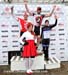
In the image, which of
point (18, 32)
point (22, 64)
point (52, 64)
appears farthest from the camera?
point (18, 32)

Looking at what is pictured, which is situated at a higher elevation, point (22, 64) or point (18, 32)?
point (18, 32)

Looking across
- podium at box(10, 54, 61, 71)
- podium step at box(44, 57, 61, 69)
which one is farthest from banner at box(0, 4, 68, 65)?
podium at box(10, 54, 61, 71)

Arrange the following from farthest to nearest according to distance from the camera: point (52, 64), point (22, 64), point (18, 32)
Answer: point (18, 32) < point (52, 64) < point (22, 64)

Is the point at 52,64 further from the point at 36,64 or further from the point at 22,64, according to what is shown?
the point at 22,64

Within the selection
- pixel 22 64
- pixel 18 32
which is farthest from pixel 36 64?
pixel 18 32

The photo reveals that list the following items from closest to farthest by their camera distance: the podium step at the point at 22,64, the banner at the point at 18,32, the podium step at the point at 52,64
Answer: the podium step at the point at 22,64 → the podium step at the point at 52,64 → the banner at the point at 18,32

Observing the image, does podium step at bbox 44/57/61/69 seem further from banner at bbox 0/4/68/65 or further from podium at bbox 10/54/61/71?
banner at bbox 0/4/68/65

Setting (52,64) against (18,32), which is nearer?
(52,64)

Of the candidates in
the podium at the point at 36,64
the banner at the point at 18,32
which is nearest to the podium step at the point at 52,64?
the podium at the point at 36,64

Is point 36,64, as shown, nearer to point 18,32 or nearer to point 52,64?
point 52,64

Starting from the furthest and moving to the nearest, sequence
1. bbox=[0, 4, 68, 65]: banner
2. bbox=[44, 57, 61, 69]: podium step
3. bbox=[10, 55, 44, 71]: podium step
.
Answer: bbox=[0, 4, 68, 65]: banner
bbox=[44, 57, 61, 69]: podium step
bbox=[10, 55, 44, 71]: podium step

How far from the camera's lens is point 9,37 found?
7.21 m

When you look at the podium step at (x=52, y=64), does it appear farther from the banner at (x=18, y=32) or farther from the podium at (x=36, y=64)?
the banner at (x=18, y=32)

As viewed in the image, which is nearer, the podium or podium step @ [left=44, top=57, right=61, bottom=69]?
the podium
